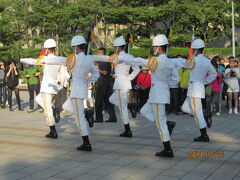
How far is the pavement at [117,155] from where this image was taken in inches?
245

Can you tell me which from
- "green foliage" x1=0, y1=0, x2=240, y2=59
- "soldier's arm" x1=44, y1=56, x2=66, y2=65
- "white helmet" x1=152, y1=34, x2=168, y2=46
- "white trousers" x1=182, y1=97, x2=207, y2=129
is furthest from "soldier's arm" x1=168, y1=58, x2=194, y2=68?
"green foliage" x1=0, y1=0, x2=240, y2=59

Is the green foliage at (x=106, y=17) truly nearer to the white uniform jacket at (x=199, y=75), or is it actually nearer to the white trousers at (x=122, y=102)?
the white trousers at (x=122, y=102)

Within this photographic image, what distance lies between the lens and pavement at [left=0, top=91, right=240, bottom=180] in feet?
20.4

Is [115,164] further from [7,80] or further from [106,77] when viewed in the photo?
[7,80]

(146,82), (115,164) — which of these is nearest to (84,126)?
(115,164)

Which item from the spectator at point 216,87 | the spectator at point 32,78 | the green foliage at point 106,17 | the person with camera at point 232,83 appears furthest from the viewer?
the green foliage at point 106,17

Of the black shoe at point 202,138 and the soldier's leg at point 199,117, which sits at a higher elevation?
the soldier's leg at point 199,117

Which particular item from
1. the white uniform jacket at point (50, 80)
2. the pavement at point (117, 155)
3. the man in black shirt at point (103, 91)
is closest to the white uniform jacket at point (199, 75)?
the pavement at point (117, 155)

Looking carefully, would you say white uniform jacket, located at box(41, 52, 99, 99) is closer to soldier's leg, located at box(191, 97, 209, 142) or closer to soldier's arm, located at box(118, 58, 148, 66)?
soldier's arm, located at box(118, 58, 148, 66)

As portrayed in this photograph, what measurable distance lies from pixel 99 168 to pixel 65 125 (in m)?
5.04

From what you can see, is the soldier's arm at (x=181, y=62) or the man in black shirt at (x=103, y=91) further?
the man in black shirt at (x=103, y=91)

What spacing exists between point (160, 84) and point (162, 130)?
2.64 feet

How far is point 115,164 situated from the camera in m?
6.84

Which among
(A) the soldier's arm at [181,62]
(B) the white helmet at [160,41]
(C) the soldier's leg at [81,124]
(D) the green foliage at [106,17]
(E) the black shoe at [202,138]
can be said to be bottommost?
(E) the black shoe at [202,138]
